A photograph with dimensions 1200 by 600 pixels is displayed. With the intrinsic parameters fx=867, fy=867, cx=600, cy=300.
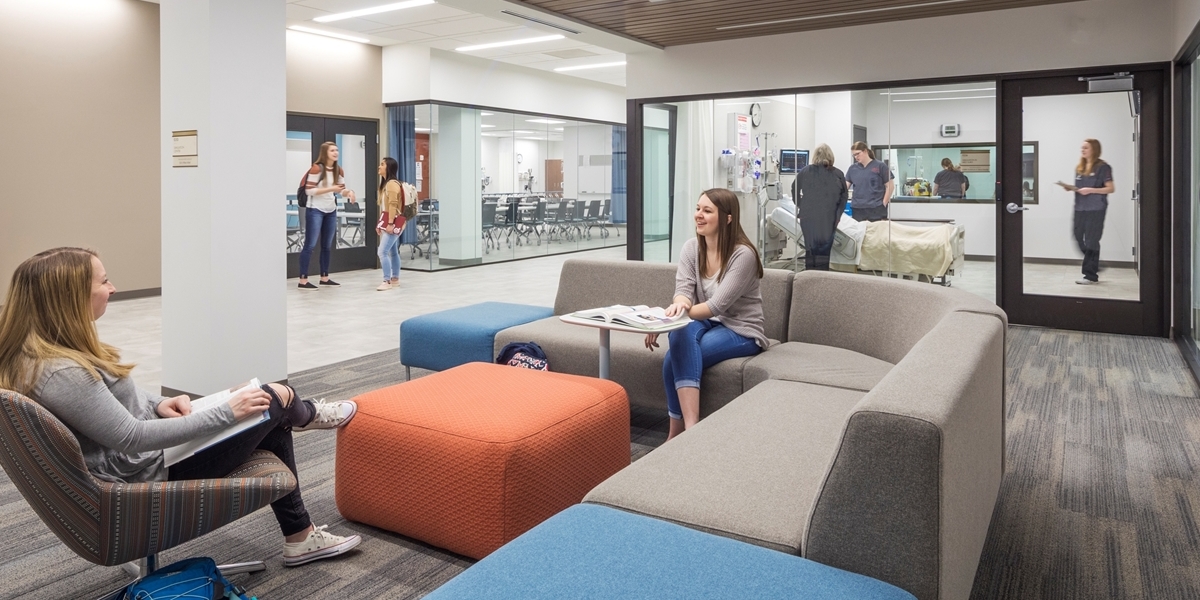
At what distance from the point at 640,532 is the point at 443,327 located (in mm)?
A: 3106

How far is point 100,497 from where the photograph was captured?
2.06 m

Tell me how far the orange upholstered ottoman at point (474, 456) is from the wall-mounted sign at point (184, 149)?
226 centimetres

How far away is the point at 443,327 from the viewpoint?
4.79 meters

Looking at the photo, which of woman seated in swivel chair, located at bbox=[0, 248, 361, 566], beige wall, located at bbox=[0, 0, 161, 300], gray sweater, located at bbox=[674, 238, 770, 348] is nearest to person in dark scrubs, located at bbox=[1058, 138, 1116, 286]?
gray sweater, located at bbox=[674, 238, 770, 348]

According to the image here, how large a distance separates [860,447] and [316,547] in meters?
1.83

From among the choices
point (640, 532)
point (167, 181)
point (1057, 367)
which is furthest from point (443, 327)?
point (1057, 367)

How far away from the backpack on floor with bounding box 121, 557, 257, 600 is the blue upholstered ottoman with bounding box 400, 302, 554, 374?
7.83 ft

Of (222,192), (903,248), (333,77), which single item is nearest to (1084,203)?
(903,248)

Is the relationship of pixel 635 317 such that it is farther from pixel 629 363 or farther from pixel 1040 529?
pixel 1040 529

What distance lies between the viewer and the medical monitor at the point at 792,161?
8484mm

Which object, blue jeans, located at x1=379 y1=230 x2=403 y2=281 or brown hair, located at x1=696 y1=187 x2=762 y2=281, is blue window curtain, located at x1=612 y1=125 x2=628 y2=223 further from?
brown hair, located at x1=696 y1=187 x2=762 y2=281

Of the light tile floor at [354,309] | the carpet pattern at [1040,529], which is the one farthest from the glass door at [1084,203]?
the light tile floor at [354,309]

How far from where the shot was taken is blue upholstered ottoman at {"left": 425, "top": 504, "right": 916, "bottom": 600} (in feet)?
5.27

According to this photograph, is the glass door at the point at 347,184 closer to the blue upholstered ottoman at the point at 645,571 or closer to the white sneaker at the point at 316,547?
the white sneaker at the point at 316,547
